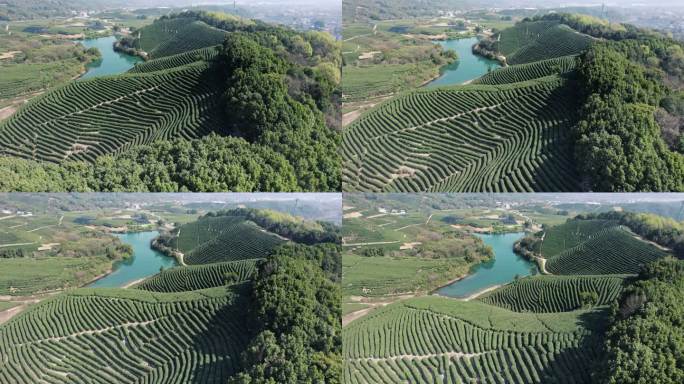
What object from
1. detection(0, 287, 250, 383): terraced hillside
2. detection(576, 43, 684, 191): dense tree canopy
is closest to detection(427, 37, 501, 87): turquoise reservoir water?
detection(576, 43, 684, 191): dense tree canopy

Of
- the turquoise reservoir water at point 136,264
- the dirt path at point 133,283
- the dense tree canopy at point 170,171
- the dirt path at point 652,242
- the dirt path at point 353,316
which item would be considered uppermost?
the dense tree canopy at point 170,171

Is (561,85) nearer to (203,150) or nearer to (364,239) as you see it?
(364,239)

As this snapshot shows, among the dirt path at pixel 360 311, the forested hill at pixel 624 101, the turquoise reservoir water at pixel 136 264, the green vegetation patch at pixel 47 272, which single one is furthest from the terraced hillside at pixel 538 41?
the green vegetation patch at pixel 47 272

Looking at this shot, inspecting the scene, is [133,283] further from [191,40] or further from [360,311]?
[191,40]

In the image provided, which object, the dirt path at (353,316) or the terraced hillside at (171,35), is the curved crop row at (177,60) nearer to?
the terraced hillside at (171,35)

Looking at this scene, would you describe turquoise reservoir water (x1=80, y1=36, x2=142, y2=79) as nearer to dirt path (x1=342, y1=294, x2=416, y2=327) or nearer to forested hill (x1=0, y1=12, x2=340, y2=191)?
forested hill (x1=0, y1=12, x2=340, y2=191)

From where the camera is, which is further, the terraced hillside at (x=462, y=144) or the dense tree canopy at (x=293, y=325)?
the dense tree canopy at (x=293, y=325)
